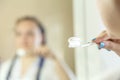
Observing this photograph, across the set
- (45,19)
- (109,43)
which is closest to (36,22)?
(45,19)

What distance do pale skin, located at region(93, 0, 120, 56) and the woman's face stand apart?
27.3 inches

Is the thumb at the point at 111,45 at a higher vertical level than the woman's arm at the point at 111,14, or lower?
lower

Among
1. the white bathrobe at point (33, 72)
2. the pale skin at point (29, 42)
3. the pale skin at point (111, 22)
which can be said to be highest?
the pale skin at point (111, 22)

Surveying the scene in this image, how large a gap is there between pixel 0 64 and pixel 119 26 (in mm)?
811

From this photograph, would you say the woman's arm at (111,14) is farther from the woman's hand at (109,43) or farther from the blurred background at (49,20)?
the blurred background at (49,20)

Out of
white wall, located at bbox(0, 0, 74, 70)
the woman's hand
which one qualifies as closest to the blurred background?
white wall, located at bbox(0, 0, 74, 70)

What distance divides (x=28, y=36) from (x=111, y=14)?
746 millimetres

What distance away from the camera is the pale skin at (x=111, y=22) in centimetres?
32

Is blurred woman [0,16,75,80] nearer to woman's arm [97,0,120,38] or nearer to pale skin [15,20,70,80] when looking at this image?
pale skin [15,20,70,80]

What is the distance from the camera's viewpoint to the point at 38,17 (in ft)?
3.47

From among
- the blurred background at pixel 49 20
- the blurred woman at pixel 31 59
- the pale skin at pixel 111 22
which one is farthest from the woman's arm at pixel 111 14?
the blurred woman at pixel 31 59

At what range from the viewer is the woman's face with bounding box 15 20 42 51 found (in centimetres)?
105

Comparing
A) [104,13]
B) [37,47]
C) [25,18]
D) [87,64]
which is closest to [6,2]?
[25,18]

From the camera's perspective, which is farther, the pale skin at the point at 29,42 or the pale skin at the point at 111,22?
the pale skin at the point at 29,42
